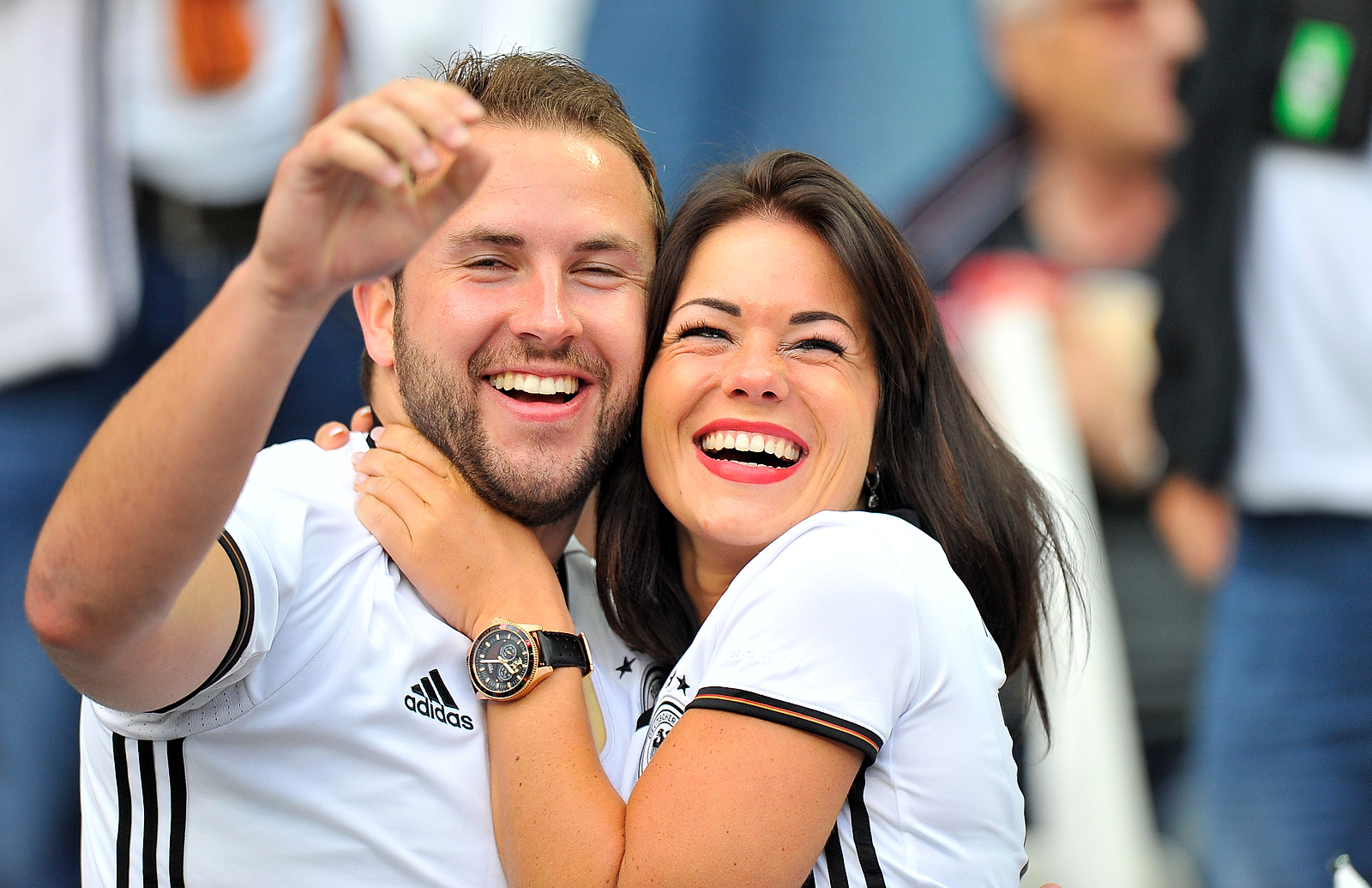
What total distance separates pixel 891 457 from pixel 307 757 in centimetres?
121

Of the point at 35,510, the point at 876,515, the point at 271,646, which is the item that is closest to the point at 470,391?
the point at 271,646

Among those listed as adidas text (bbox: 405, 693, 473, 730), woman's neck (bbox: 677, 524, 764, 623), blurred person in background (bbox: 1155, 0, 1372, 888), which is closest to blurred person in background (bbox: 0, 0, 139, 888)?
woman's neck (bbox: 677, 524, 764, 623)

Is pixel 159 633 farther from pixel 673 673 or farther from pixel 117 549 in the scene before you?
pixel 673 673

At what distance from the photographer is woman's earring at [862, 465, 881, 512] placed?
2363mm

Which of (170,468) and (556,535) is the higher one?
(170,468)

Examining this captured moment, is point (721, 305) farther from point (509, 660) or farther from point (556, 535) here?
point (509, 660)

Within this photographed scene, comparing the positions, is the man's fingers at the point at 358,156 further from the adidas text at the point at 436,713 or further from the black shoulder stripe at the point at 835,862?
the black shoulder stripe at the point at 835,862

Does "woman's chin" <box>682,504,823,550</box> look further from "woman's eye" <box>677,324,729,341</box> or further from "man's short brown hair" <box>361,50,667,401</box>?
"man's short brown hair" <box>361,50,667,401</box>

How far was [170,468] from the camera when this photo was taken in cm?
133

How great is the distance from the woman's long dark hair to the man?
9 centimetres

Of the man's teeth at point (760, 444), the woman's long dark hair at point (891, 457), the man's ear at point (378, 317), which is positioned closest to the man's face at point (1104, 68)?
the woman's long dark hair at point (891, 457)

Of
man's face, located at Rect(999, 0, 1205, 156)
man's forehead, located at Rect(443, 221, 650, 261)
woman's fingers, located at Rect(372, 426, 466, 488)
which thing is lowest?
woman's fingers, located at Rect(372, 426, 466, 488)

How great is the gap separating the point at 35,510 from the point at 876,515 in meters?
4.00

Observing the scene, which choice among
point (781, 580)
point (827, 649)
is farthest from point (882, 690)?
point (781, 580)
